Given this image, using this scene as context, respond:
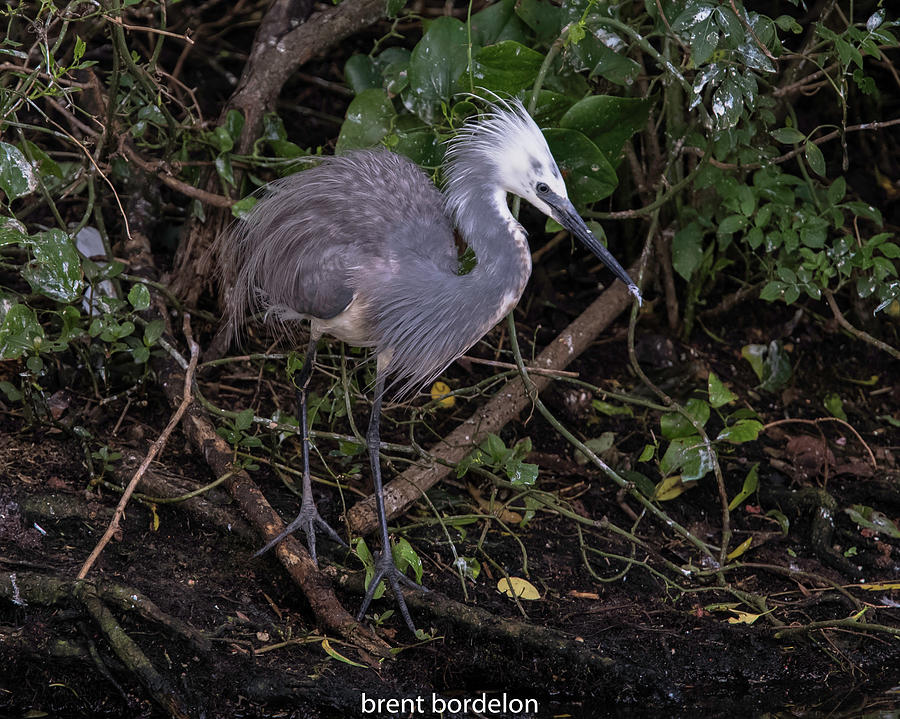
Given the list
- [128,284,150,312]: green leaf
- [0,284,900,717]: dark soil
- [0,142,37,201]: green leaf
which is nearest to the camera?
[0,142,37,201]: green leaf

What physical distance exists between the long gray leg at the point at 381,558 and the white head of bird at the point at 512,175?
0.67 meters

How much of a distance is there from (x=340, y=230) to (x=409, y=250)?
232mm

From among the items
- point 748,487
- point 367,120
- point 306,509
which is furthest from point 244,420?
point 748,487

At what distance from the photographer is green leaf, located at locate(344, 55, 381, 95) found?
4.05m

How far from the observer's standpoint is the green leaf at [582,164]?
3.42m

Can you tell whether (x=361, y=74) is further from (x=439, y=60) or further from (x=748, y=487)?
(x=748, y=487)

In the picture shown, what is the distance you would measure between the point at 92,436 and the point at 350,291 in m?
1.08

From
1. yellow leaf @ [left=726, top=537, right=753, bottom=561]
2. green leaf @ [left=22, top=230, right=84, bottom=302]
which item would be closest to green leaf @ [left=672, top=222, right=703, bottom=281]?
yellow leaf @ [left=726, top=537, right=753, bottom=561]

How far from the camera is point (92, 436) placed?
A: 3.50 meters

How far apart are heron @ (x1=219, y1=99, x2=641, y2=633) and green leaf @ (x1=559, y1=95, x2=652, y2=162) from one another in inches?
11.4

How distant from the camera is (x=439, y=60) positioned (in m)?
3.45

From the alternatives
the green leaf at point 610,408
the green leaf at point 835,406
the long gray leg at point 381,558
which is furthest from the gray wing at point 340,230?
the green leaf at point 835,406

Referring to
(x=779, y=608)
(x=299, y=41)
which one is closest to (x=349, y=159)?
(x=299, y=41)

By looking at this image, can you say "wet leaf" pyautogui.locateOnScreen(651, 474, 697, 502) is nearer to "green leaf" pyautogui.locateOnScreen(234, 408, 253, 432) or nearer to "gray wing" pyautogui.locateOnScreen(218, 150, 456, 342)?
"gray wing" pyautogui.locateOnScreen(218, 150, 456, 342)
